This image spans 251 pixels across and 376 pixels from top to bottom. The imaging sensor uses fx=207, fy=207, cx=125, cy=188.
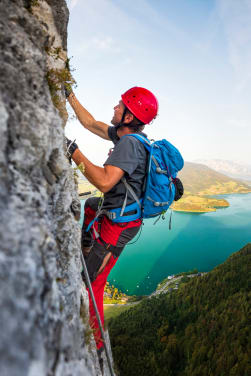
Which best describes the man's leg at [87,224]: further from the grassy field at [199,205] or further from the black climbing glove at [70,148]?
the grassy field at [199,205]

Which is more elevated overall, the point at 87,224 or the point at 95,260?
the point at 87,224

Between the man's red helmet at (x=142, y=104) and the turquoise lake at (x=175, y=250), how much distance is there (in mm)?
58578

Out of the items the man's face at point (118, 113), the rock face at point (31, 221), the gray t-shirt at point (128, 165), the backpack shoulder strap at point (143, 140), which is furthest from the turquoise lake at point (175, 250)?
the rock face at point (31, 221)

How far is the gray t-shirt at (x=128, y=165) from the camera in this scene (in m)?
2.54

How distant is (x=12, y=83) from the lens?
4.34 ft

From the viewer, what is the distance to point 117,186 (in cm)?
291

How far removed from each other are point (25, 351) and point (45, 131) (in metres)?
1.27

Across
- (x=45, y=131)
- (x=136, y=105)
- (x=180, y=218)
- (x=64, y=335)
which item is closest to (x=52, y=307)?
(x=64, y=335)

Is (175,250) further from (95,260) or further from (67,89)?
(67,89)

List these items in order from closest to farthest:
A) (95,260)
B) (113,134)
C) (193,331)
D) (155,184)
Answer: (155,184)
(95,260)
(113,134)
(193,331)

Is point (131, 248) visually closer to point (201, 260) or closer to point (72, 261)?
point (201, 260)

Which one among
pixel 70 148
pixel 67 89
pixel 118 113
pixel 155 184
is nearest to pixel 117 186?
pixel 155 184

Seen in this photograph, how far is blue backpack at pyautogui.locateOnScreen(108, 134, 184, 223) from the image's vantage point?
3.00 metres

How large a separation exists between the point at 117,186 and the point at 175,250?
226 ft
